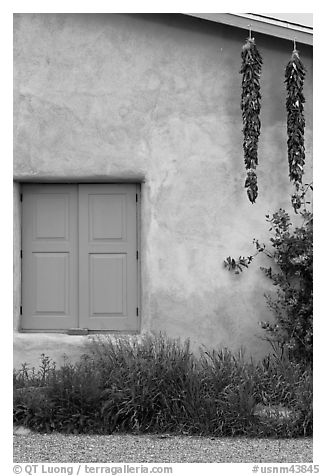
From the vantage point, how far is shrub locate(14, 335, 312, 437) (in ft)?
23.9

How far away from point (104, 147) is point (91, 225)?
863 millimetres

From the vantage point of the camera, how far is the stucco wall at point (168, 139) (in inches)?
334

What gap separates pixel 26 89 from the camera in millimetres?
8570

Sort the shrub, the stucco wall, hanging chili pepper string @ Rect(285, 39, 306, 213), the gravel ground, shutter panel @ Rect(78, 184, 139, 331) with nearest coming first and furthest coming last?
the gravel ground < the shrub < hanging chili pepper string @ Rect(285, 39, 306, 213) < the stucco wall < shutter panel @ Rect(78, 184, 139, 331)

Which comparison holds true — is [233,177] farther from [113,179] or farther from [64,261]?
[64,261]

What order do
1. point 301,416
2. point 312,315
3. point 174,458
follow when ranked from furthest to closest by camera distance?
point 312,315
point 301,416
point 174,458

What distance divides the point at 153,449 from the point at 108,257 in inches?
96.7

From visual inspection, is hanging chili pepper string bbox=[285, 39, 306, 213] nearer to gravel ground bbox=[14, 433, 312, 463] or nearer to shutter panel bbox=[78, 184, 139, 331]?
shutter panel bbox=[78, 184, 139, 331]

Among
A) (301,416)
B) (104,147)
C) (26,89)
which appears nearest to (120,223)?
(104,147)

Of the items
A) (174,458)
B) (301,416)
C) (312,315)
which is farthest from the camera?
(312,315)

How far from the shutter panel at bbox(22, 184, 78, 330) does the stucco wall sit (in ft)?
0.78

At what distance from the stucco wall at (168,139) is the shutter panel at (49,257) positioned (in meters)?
0.24

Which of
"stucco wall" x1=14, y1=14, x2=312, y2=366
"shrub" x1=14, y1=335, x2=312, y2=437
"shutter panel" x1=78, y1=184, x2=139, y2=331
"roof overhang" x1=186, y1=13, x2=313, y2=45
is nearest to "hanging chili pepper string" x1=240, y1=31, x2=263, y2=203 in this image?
"roof overhang" x1=186, y1=13, x2=313, y2=45

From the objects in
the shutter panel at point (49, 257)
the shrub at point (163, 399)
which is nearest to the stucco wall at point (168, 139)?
the shutter panel at point (49, 257)
